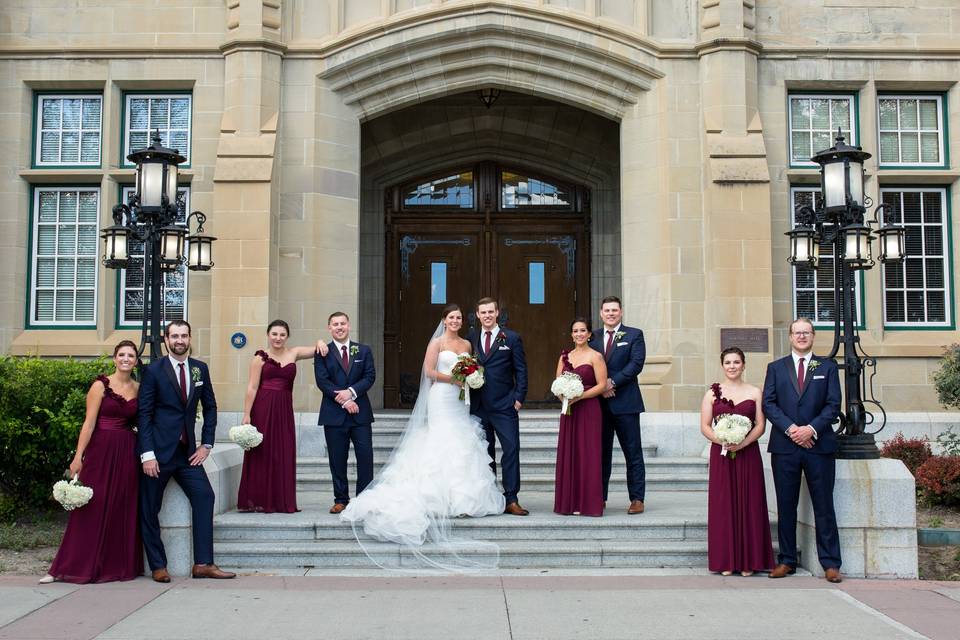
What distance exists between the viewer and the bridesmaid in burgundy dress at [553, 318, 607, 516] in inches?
335

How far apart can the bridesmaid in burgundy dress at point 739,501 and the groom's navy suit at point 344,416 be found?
321 centimetres

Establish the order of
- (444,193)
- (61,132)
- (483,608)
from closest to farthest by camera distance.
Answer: (483,608), (61,132), (444,193)

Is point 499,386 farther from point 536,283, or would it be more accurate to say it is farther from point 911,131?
point 911,131

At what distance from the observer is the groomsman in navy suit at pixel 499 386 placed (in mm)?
8828

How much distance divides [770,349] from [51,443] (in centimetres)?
830

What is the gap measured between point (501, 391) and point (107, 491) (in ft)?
11.7

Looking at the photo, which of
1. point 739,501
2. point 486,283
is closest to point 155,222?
point 739,501

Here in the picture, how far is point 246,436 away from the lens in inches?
337

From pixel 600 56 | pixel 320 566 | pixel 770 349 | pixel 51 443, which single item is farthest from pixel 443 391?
pixel 600 56

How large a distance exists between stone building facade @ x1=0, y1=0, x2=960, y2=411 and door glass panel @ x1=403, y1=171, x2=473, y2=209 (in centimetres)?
284

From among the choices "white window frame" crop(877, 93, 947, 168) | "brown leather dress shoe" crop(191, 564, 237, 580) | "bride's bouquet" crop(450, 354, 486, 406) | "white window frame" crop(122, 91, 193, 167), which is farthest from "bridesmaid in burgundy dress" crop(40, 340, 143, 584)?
"white window frame" crop(877, 93, 947, 168)

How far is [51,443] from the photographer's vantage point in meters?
9.12

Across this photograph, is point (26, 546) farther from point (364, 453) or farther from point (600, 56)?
point (600, 56)

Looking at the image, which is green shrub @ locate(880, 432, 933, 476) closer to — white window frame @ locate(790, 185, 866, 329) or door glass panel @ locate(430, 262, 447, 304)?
white window frame @ locate(790, 185, 866, 329)
